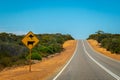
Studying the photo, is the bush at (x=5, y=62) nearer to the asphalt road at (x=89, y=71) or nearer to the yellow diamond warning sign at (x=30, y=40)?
the asphalt road at (x=89, y=71)

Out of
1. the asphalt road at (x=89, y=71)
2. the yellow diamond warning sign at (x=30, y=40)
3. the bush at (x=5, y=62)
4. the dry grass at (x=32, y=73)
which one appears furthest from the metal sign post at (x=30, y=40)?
the bush at (x=5, y=62)

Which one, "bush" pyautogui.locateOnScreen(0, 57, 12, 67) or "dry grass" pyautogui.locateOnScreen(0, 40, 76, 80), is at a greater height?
"bush" pyautogui.locateOnScreen(0, 57, 12, 67)

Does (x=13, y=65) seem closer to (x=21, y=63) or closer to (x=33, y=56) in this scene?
(x=21, y=63)

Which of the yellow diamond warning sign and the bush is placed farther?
the bush

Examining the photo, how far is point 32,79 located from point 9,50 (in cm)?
1872

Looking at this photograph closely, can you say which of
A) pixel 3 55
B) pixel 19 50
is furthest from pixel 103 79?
pixel 19 50

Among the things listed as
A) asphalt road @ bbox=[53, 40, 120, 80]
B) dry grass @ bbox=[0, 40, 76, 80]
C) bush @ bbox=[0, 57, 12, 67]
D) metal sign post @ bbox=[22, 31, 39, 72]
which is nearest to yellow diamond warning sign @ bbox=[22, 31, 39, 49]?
metal sign post @ bbox=[22, 31, 39, 72]

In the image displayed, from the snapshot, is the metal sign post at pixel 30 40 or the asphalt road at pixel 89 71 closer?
the asphalt road at pixel 89 71

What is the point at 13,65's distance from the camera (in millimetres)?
29422

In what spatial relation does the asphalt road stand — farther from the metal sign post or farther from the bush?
the bush

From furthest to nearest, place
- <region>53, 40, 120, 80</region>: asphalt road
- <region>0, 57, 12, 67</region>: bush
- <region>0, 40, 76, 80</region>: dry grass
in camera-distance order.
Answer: <region>0, 57, 12, 67</region>: bush < <region>0, 40, 76, 80</region>: dry grass < <region>53, 40, 120, 80</region>: asphalt road

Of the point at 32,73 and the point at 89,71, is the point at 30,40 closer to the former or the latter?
the point at 32,73

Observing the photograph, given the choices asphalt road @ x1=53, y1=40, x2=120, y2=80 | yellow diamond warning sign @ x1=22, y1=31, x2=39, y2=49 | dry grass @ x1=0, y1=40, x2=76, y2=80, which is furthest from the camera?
yellow diamond warning sign @ x1=22, y1=31, x2=39, y2=49

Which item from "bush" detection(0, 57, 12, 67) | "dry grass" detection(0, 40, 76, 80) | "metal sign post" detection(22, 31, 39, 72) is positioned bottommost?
"dry grass" detection(0, 40, 76, 80)
